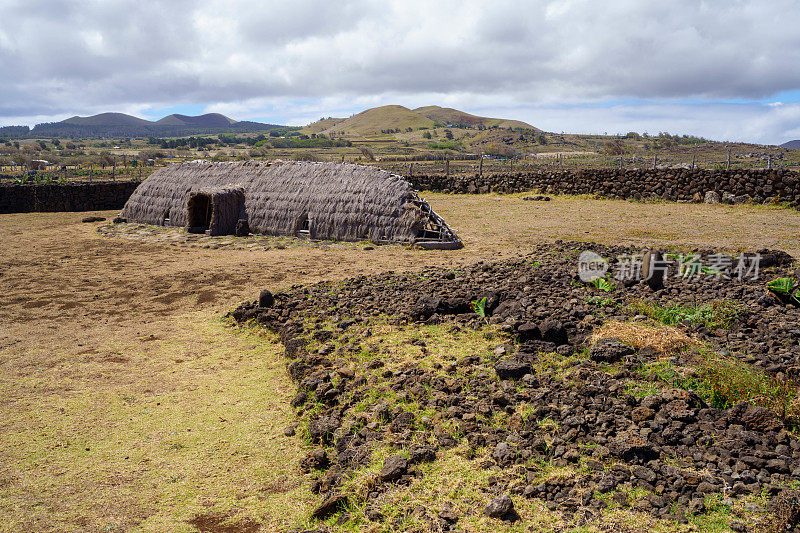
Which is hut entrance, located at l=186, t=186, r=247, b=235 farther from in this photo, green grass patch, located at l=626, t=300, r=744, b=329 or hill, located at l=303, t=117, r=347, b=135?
hill, located at l=303, t=117, r=347, b=135

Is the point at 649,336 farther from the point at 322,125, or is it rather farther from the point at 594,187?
the point at 322,125

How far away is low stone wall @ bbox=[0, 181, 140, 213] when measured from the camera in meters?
24.9

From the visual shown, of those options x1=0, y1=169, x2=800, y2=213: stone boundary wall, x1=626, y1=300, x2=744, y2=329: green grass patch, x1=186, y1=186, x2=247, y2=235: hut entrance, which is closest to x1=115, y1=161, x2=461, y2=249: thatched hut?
x1=186, y1=186, x2=247, y2=235: hut entrance

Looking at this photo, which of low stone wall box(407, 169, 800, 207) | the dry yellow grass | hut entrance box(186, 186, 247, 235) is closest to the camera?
the dry yellow grass

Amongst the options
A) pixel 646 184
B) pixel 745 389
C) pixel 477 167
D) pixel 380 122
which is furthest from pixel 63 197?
pixel 380 122

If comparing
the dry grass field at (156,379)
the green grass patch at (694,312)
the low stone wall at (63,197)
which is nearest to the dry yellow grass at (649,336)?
the green grass patch at (694,312)

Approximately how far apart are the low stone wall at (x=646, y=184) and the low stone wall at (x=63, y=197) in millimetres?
15887

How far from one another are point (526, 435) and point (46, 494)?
406cm

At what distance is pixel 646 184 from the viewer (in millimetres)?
23766

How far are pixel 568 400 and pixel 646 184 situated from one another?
21434 mm

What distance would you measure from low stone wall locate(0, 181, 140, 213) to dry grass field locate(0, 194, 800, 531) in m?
10.7

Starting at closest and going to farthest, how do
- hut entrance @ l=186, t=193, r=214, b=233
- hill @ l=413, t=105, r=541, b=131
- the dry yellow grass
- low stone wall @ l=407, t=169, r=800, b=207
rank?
1. the dry yellow grass
2. hut entrance @ l=186, t=193, r=214, b=233
3. low stone wall @ l=407, t=169, r=800, b=207
4. hill @ l=413, t=105, r=541, b=131

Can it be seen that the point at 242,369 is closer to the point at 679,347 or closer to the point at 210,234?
the point at 679,347

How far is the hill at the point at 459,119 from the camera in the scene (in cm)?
16025
